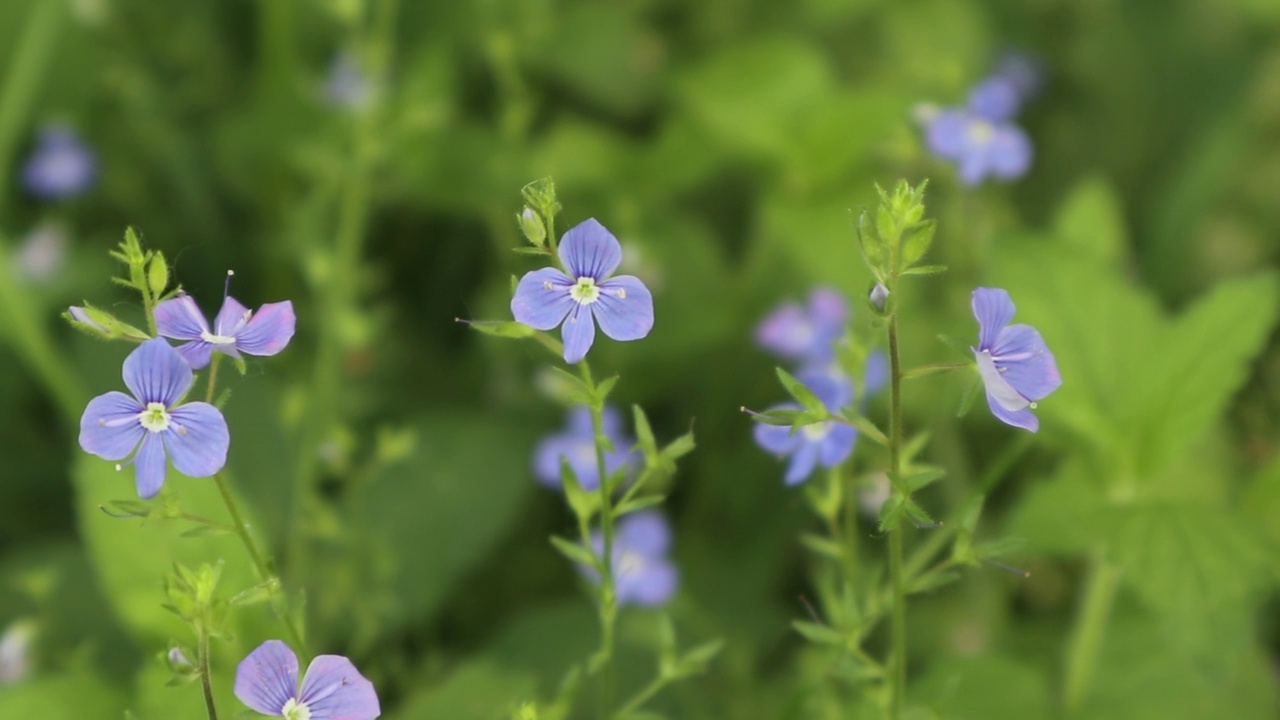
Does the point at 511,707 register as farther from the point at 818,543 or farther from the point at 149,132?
the point at 149,132

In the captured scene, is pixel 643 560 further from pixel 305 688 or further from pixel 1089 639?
pixel 305 688

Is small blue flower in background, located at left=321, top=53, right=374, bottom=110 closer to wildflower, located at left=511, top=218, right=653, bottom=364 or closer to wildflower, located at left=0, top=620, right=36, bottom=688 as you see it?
wildflower, located at left=0, top=620, right=36, bottom=688

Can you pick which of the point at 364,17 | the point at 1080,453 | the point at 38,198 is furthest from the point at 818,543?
the point at 38,198

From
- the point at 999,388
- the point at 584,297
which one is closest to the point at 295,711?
the point at 584,297

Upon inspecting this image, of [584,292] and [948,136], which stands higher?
[948,136]

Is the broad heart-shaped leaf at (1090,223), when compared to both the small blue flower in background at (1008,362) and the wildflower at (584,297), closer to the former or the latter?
the small blue flower in background at (1008,362)
